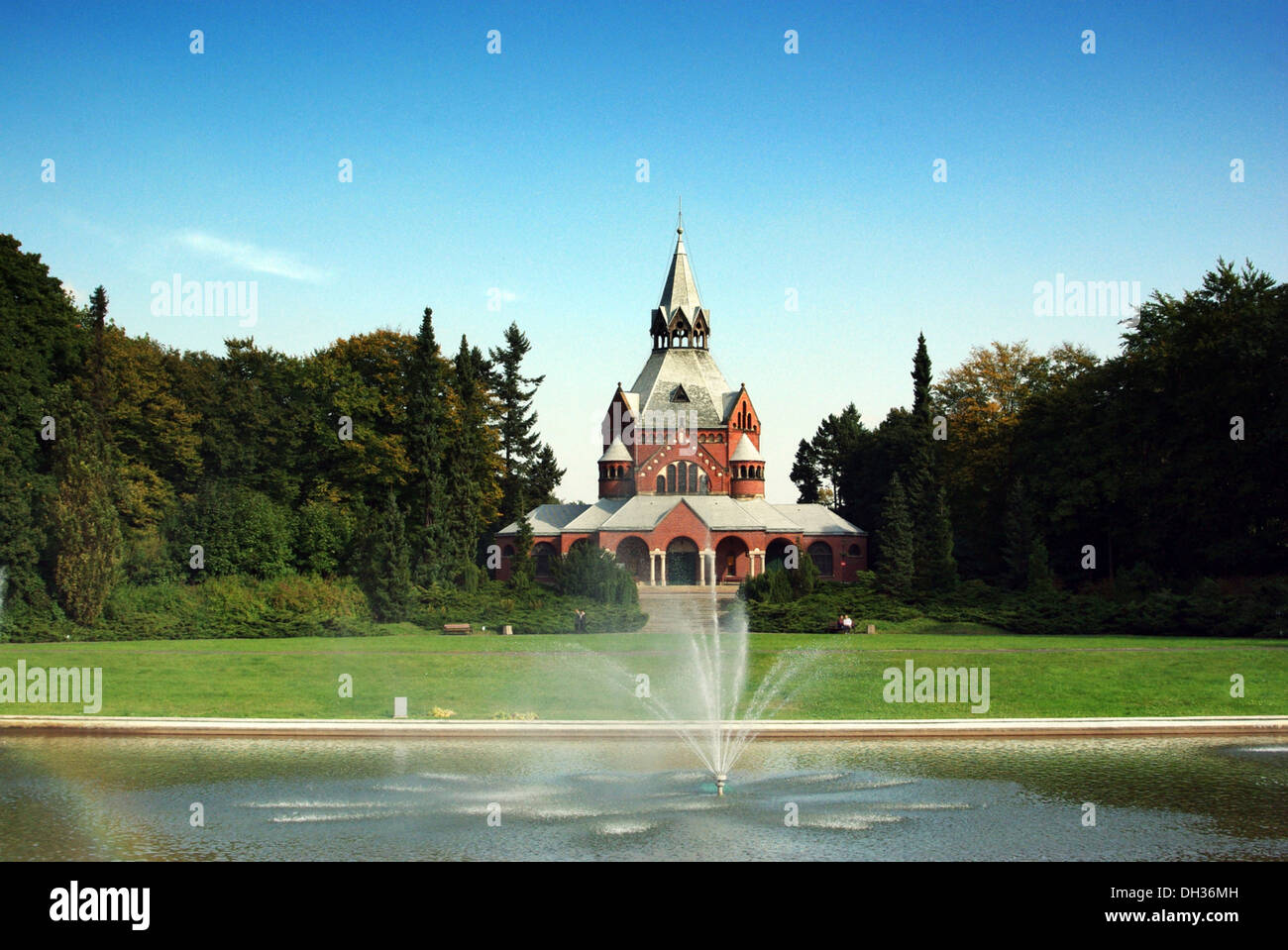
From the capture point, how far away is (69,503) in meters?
44.9

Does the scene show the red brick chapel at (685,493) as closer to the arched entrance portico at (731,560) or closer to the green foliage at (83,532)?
the arched entrance portico at (731,560)

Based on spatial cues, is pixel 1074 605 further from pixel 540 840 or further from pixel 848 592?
pixel 540 840

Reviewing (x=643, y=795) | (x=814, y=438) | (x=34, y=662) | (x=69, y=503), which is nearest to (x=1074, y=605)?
(x=643, y=795)

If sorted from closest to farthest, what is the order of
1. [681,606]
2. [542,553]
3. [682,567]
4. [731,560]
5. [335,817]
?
[335,817]
[681,606]
[682,567]
[731,560]
[542,553]

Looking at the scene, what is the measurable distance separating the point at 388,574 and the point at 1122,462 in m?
37.0

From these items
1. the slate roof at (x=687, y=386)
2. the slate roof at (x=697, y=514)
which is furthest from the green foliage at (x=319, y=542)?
the slate roof at (x=687, y=386)

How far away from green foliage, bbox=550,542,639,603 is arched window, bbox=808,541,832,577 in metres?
34.4

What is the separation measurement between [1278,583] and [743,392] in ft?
158

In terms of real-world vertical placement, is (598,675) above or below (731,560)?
below

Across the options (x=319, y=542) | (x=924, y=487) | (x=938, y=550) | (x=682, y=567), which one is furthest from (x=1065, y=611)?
(x=319, y=542)

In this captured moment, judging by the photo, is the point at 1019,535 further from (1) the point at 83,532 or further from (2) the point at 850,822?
(2) the point at 850,822

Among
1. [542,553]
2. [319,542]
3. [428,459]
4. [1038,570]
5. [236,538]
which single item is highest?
[428,459]

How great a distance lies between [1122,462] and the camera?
187ft

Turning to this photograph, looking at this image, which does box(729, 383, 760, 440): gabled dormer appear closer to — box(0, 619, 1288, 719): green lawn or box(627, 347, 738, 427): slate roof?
box(627, 347, 738, 427): slate roof
